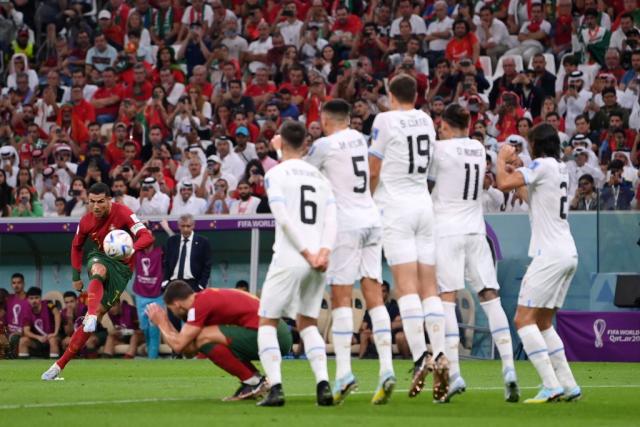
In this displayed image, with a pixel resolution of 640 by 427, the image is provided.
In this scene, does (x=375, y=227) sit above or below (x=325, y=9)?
below

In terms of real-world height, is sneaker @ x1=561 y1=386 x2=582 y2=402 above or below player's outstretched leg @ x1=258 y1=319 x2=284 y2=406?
below

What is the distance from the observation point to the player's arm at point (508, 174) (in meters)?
11.2

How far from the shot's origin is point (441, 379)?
1098 cm

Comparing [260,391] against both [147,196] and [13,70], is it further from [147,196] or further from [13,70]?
[13,70]

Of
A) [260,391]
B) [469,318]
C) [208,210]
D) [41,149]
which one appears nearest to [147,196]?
[208,210]

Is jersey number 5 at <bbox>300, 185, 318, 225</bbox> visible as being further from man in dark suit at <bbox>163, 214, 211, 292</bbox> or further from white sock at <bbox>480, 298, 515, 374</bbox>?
man in dark suit at <bbox>163, 214, 211, 292</bbox>

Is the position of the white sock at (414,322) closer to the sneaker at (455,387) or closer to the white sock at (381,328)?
the white sock at (381,328)

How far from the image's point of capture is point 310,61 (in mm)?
26625

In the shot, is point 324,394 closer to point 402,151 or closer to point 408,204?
point 408,204

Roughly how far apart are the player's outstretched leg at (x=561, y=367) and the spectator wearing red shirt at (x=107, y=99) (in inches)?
671

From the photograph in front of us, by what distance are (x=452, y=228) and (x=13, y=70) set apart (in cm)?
1966

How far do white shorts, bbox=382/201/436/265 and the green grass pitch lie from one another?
1212 mm

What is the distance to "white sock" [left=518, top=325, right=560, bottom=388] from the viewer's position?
36.9 ft

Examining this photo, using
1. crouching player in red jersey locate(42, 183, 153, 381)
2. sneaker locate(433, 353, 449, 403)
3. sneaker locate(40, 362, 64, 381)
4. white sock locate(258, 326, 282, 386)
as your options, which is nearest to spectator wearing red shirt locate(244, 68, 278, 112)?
crouching player in red jersey locate(42, 183, 153, 381)
